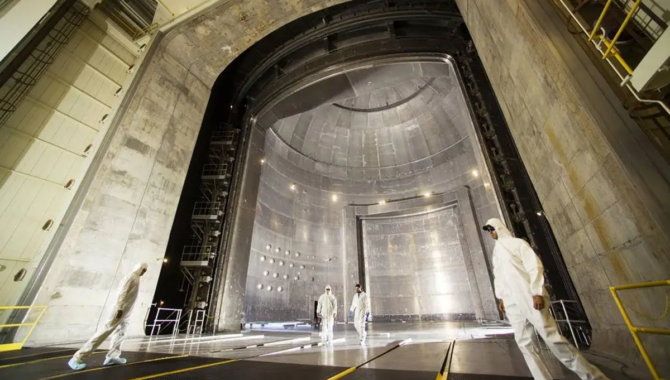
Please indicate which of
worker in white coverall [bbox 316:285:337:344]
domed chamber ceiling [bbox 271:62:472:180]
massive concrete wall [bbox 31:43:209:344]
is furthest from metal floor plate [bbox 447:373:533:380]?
domed chamber ceiling [bbox 271:62:472:180]

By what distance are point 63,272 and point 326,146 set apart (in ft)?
46.9

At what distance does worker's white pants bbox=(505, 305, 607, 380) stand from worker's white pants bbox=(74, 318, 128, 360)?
5.00 metres

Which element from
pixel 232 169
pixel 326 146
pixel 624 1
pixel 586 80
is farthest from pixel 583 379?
Result: pixel 326 146

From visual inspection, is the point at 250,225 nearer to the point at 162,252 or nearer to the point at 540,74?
the point at 162,252

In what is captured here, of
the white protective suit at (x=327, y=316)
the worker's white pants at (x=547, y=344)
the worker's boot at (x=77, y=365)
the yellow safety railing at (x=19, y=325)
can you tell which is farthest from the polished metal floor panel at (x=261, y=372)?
the yellow safety railing at (x=19, y=325)

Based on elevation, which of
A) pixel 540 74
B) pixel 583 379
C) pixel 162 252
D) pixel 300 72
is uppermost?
pixel 300 72

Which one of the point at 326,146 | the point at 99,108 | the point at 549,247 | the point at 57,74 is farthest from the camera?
the point at 326,146

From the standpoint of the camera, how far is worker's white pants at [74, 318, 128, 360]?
3283mm

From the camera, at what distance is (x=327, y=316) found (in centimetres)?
668

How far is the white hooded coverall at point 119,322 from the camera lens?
3441mm

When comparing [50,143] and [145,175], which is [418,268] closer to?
[145,175]

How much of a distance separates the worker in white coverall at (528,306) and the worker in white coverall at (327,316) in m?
4.56

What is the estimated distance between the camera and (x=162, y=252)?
788cm

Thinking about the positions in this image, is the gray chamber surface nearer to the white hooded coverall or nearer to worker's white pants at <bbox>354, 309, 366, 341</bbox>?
worker's white pants at <bbox>354, 309, 366, 341</bbox>
